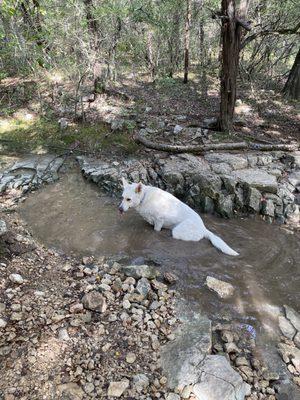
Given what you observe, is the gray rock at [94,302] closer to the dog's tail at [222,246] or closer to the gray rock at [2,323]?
the gray rock at [2,323]

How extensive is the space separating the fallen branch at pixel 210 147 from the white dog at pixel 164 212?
10.3ft

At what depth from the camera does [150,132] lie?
11.2 m

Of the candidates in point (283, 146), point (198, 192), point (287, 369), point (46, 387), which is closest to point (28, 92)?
point (198, 192)

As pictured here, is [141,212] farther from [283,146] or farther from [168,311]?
[283,146]

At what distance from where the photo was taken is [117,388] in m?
3.81

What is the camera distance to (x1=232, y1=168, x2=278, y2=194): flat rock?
346 inches

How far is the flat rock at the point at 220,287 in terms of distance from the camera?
5492 millimetres

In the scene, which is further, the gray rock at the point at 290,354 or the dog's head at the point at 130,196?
the dog's head at the point at 130,196

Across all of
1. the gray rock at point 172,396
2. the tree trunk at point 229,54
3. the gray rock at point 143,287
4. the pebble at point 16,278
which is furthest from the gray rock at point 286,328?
the tree trunk at point 229,54

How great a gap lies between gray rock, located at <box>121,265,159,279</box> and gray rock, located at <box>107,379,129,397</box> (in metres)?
1.94

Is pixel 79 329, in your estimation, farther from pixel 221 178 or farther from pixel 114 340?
pixel 221 178

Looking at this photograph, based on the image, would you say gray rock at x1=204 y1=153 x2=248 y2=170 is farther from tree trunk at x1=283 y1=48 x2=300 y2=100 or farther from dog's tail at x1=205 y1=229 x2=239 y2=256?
tree trunk at x1=283 y1=48 x2=300 y2=100

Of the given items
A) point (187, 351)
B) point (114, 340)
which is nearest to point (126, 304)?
point (114, 340)

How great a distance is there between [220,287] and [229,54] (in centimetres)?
779
